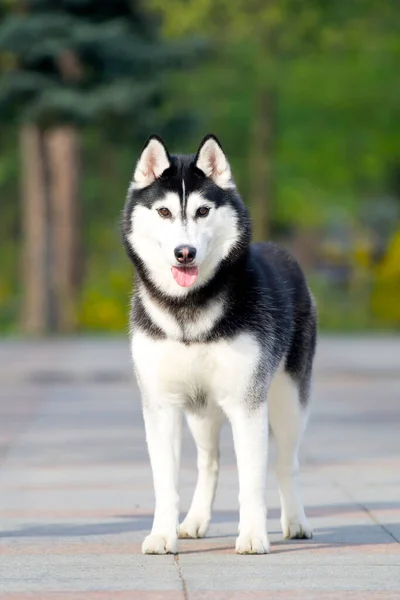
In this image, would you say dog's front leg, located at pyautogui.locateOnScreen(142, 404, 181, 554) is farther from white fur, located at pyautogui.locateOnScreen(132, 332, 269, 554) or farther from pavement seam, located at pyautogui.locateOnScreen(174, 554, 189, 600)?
pavement seam, located at pyautogui.locateOnScreen(174, 554, 189, 600)

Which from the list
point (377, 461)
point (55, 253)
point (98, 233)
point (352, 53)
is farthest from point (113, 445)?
point (98, 233)

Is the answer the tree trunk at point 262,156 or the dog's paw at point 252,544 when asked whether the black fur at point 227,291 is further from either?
the tree trunk at point 262,156

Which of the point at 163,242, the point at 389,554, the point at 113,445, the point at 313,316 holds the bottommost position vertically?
the point at 113,445

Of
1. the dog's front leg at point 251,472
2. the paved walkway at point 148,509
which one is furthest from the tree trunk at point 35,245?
the dog's front leg at point 251,472

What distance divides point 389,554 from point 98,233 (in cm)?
3548

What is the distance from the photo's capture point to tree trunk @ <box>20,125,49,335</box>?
31125mm

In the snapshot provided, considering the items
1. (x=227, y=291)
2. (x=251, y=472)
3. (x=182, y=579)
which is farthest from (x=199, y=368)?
(x=182, y=579)

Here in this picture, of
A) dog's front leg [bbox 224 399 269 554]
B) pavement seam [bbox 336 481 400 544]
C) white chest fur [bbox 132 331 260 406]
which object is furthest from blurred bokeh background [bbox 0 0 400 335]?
dog's front leg [bbox 224 399 269 554]

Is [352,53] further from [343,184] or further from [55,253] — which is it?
[55,253]

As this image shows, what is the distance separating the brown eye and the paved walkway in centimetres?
156

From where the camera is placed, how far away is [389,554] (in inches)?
307

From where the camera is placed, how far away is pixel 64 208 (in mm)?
34188

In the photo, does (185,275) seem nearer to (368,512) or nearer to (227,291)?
(227,291)

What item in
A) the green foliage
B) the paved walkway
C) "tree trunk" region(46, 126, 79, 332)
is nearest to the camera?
the paved walkway
